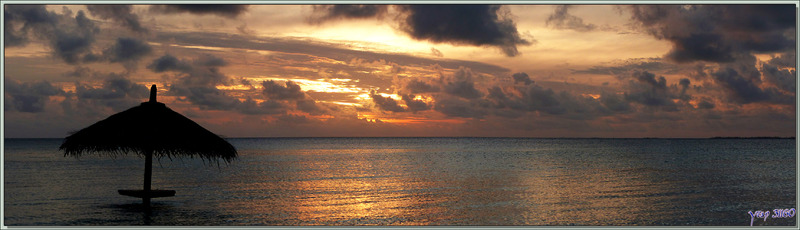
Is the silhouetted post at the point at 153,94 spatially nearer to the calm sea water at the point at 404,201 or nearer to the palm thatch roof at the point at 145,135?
the palm thatch roof at the point at 145,135

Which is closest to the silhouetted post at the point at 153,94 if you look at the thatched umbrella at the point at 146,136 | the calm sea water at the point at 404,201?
the thatched umbrella at the point at 146,136

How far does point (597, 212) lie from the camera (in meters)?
18.7

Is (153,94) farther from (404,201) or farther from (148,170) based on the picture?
(404,201)

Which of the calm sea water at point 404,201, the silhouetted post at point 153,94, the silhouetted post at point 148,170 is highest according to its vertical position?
the silhouetted post at point 153,94

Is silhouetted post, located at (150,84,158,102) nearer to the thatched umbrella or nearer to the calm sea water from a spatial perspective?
the thatched umbrella

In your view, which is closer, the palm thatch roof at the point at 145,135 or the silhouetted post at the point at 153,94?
the palm thatch roof at the point at 145,135

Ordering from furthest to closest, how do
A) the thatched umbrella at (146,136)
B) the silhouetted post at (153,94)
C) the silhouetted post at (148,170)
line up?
the silhouetted post at (153,94), the silhouetted post at (148,170), the thatched umbrella at (146,136)

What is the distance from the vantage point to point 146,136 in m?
17.0

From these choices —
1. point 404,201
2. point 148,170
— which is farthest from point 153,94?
point 404,201

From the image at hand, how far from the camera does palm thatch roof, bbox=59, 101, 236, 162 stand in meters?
17.1

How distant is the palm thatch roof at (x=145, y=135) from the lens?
1708 cm

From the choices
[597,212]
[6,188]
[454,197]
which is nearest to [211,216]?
[454,197]

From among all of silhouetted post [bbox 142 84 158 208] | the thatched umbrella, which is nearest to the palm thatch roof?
the thatched umbrella

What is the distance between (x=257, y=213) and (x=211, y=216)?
143 centimetres
